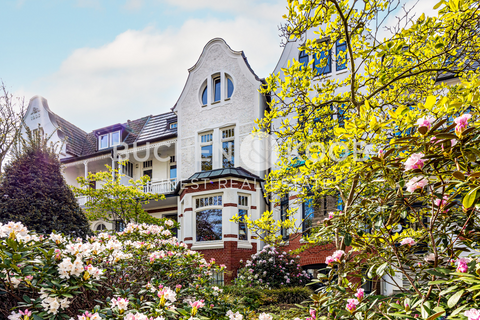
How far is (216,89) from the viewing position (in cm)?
1667

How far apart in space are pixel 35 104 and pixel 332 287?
25.7 meters

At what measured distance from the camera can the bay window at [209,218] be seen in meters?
13.3

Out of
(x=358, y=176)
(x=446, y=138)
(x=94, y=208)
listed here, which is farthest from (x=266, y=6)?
(x=94, y=208)

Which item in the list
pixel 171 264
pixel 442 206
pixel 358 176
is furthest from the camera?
pixel 171 264

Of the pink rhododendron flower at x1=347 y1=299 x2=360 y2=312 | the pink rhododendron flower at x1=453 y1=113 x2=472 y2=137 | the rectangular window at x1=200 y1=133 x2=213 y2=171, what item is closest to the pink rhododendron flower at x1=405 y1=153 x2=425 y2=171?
the pink rhododendron flower at x1=453 y1=113 x2=472 y2=137

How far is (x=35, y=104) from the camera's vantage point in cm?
2270

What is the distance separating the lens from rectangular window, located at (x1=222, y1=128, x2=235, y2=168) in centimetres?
1534

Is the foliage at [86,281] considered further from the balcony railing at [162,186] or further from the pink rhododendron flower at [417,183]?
the balcony railing at [162,186]

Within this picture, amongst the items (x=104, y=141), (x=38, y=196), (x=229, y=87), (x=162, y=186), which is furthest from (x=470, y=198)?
(x=104, y=141)

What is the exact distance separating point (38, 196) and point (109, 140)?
14.7m

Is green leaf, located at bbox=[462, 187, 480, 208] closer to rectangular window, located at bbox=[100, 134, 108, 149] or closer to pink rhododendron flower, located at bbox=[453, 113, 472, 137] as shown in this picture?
pink rhododendron flower, located at bbox=[453, 113, 472, 137]

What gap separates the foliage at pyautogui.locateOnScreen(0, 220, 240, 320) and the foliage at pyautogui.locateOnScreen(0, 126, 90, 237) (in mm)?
2133

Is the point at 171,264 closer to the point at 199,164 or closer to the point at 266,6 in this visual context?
the point at 266,6

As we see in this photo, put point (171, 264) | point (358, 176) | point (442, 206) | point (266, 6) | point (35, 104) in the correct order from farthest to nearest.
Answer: point (35, 104) < point (266, 6) < point (171, 264) < point (358, 176) < point (442, 206)
